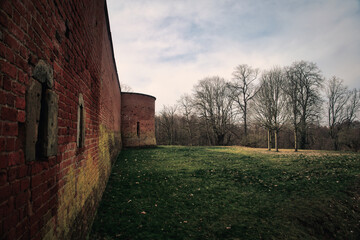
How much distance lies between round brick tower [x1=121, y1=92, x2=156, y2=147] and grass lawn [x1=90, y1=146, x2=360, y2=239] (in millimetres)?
10041

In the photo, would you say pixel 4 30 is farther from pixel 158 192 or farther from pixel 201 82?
pixel 201 82

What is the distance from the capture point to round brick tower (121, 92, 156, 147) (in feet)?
56.9

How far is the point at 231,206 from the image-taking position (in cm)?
487

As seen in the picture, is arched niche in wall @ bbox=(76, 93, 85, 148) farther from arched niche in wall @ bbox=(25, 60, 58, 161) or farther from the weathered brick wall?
arched niche in wall @ bbox=(25, 60, 58, 161)

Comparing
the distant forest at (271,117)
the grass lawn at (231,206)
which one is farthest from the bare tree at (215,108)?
the grass lawn at (231,206)

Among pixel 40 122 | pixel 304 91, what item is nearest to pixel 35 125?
pixel 40 122

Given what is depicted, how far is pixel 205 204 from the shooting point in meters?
4.93

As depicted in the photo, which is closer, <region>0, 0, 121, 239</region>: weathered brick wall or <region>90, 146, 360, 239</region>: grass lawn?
<region>0, 0, 121, 239</region>: weathered brick wall

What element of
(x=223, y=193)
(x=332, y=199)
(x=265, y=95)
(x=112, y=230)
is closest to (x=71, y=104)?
(x=112, y=230)

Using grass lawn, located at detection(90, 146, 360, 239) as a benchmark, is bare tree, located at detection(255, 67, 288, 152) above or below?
above

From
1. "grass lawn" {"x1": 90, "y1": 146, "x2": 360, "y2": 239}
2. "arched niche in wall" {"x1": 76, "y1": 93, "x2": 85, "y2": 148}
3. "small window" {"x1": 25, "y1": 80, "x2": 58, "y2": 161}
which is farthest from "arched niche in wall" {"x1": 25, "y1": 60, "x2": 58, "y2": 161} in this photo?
"grass lawn" {"x1": 90, "y1": 146, "x2": 360, "y2": 239}

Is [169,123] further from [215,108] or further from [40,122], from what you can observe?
[40,122]

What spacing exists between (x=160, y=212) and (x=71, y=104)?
3.31 meters

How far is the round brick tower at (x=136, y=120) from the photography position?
17328 mm
